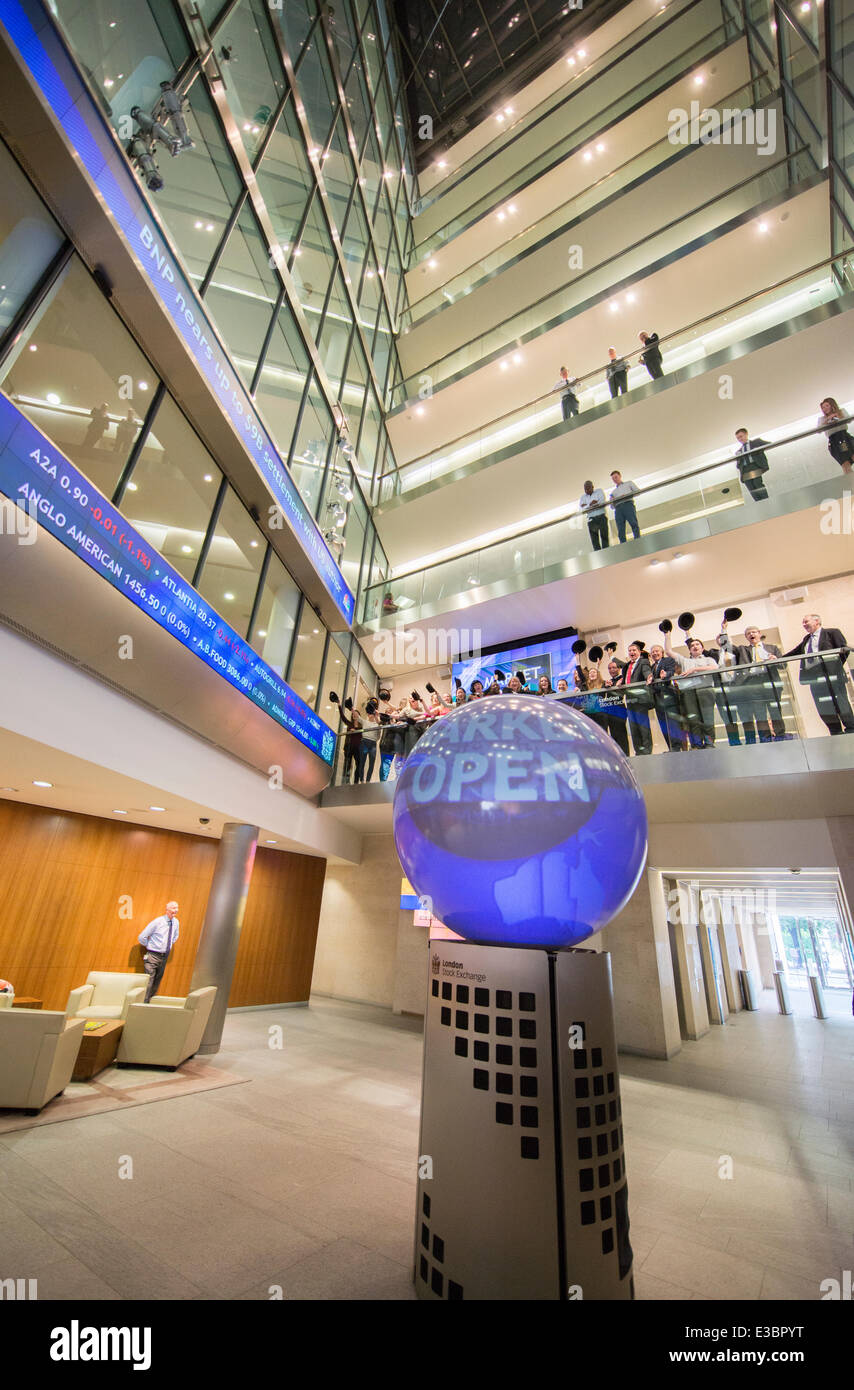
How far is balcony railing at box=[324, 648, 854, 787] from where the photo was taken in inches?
272

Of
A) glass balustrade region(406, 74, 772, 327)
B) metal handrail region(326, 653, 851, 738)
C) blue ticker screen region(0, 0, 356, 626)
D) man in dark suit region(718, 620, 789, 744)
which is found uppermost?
glass balustrade region(406, 74, 772, 327)

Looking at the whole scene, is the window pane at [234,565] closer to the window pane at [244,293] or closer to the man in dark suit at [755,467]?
the window pane at [244,293]

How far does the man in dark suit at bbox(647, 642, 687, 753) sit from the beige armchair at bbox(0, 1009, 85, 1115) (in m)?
7.59

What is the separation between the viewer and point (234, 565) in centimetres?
849

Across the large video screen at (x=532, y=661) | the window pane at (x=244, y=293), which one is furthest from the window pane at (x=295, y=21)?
the large video screen at (x=532, y=661)

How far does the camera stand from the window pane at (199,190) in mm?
6539

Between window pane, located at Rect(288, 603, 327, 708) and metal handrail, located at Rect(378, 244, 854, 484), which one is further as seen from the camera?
window pane, located at Rect(288, 603, 327, 708)

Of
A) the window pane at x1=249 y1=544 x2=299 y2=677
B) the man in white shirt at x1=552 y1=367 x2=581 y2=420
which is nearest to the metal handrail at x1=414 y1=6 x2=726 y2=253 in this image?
the man in white shirt at x1=552 y1=367 x2=581 y2=420

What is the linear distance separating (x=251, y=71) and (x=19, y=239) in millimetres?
7449

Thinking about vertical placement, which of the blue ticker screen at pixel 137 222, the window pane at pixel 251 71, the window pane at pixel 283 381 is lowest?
the blue ticker screen at pixel 137 222

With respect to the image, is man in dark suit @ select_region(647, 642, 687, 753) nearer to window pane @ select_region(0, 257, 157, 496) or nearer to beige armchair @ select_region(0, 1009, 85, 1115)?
window pane @ select_region(0, 257, 157, 496)

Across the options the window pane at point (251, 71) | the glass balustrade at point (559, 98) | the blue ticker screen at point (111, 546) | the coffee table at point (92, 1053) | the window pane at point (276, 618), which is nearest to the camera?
the blue ticker screen at point (111, 546)

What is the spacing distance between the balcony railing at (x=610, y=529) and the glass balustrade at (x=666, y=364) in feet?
8.85

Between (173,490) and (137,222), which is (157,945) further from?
(137,222)
